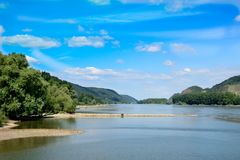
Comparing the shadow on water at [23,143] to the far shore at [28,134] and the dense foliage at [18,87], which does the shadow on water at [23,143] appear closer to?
the far shore at [28,134]

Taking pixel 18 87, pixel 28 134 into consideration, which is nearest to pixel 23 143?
pixel 28 134

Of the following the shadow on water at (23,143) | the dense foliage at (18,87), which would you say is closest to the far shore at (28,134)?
the shadow on water at (23,143)

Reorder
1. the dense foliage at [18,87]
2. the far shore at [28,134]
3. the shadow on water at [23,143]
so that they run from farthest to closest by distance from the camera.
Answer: the dense foliage at [18,87], the far shore at [28,134], the shadow on water at [23,143]

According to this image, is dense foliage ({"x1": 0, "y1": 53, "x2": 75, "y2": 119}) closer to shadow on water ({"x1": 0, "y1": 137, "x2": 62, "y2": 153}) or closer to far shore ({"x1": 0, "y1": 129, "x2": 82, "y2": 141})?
far shore ({"x1": 0, "y1": 129, "x2": 82, "y2": 141})

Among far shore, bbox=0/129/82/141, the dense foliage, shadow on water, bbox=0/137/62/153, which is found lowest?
shadow on water, bbox=0/137/62/153

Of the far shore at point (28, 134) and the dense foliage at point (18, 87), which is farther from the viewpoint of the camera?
the dense foliage at point (18, 87)

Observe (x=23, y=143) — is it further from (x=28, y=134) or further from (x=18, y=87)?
(x=18, y=87)

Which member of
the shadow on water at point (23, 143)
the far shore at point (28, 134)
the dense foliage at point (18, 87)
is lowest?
the shadow on water at point (23, 143)

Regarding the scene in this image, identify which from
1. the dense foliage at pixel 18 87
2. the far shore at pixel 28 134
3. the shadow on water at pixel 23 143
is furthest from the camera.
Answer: the dense foliage at pixel 18 87

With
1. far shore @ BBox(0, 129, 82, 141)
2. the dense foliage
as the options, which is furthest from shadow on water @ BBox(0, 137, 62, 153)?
the dense foliage

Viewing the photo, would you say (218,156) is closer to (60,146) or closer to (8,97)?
(60,146)

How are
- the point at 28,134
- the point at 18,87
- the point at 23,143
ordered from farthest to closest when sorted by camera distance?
the point at 18,87 < the point at 28,134 < the point at 23,143

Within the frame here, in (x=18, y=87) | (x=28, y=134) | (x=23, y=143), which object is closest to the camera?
(x=23, y=143)

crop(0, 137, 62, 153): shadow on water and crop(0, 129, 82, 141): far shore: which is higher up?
crop(0, 129, 82, 141): far shore
